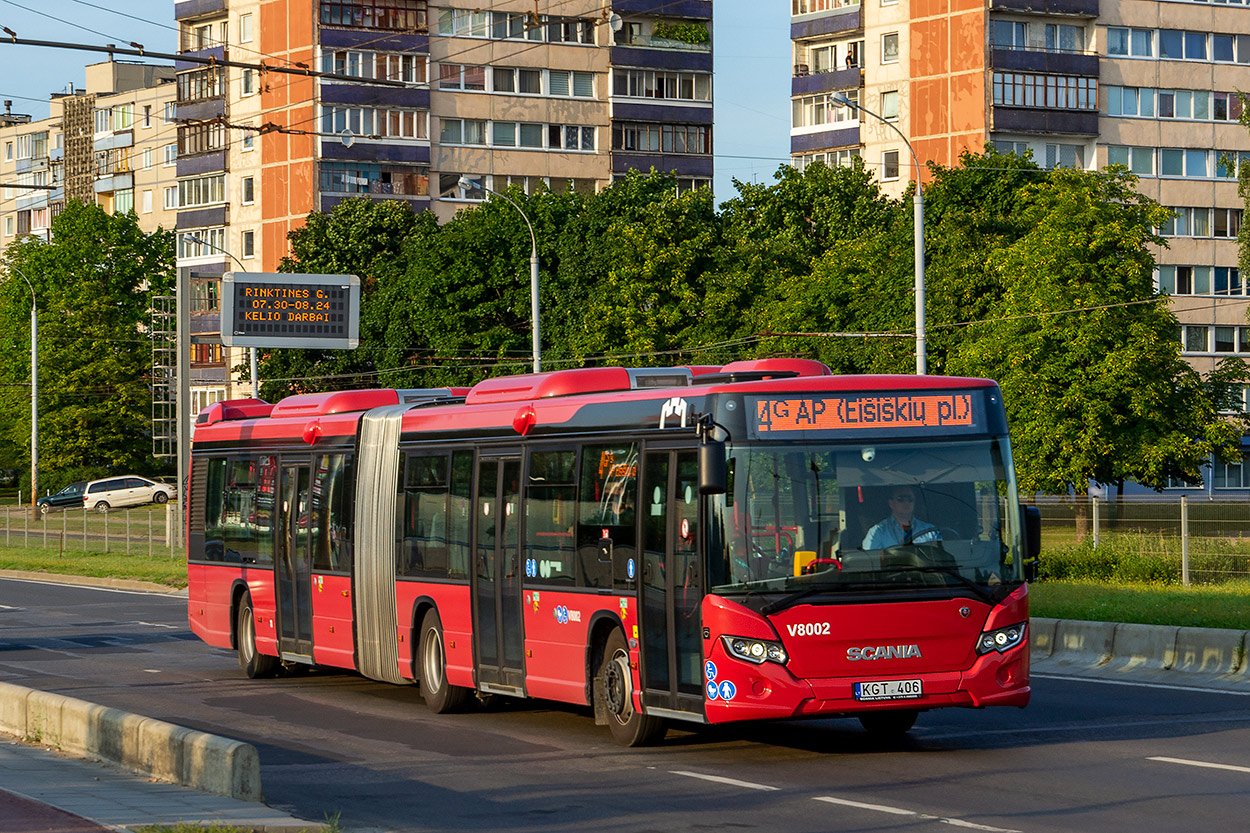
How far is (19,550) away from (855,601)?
5087cm

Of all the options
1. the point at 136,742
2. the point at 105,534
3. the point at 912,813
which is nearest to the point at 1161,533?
the point at 912,813

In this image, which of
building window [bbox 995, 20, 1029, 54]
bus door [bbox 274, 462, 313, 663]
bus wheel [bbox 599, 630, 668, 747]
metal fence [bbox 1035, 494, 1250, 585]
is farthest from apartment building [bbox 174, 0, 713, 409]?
bus wheel [bbox 599, 630, 668, 747]

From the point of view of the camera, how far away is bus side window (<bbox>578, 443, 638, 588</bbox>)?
49.1ft

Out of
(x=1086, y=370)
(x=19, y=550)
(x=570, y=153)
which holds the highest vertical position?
(x=570, y=153)

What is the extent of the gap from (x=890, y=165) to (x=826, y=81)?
5.49 metres

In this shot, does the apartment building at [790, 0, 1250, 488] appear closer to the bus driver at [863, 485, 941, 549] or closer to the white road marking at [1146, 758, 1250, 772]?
the bus driver at [863, 485, 941, 549]

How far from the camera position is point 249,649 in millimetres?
22516

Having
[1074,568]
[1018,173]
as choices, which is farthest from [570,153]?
[1074,568]

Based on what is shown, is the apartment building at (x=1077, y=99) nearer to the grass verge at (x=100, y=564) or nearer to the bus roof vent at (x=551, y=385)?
the grass verge at (x=100, y=564)

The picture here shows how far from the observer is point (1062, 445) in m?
55.2

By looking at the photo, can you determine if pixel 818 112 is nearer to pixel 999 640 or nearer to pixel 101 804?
pixel 999 640

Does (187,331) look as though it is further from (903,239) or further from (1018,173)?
(1018,173)

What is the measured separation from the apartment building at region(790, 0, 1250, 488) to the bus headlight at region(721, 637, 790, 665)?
245 ft

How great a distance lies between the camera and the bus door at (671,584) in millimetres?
13922
